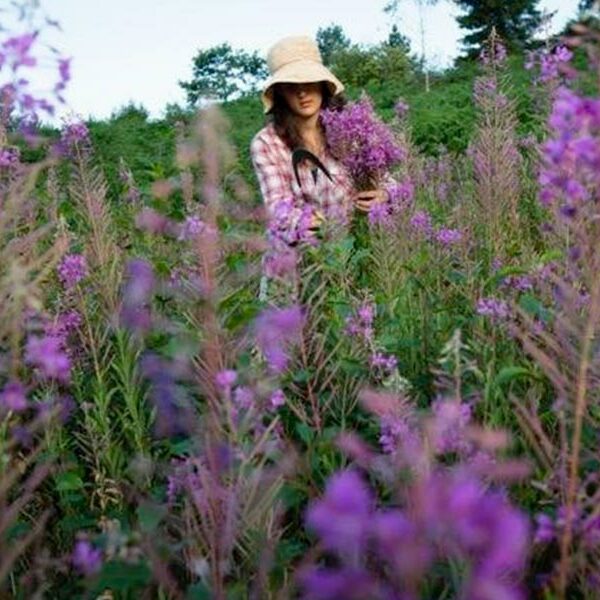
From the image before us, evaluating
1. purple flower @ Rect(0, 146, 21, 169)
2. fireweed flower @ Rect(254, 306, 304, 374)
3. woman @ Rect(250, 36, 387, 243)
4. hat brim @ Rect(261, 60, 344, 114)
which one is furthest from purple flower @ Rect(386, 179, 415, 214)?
fireweed flower @ Rect(254, 306, 304, 374)

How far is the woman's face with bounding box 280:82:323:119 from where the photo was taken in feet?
13.0

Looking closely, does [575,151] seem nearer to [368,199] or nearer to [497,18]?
[368,199]

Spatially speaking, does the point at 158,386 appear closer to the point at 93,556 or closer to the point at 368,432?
the point at 368,432

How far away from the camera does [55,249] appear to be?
1338mm

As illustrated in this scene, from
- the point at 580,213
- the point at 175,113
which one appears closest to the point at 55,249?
the point at 580,213

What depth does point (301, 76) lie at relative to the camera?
3.86 metres

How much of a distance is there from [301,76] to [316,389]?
195 cm

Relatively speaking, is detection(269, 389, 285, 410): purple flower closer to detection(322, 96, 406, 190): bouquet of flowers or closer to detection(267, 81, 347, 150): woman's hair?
detection(322, 96, 406, 190): bouquet of flowers

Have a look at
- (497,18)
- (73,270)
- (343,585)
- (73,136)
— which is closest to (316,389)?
(73,270)

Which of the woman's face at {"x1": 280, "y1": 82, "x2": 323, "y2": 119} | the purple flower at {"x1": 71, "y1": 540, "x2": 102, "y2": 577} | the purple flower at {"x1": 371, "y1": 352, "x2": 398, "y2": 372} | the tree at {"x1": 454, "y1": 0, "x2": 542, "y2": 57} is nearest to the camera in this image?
the purple flower at {"x1": 71, "y1": 540, "x2": 102, "y2": 577}

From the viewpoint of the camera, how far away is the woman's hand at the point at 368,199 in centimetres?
345

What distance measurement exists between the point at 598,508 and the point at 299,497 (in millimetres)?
949

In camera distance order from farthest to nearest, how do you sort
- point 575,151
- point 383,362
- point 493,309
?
point 493,309 < point 383,362 < point 575,151

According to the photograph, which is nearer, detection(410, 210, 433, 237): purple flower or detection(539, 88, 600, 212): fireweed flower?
detection(539, 88, 600, 212): fireweed flower
